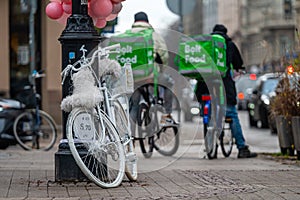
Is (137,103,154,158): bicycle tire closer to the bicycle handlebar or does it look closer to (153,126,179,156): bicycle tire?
(153,126,179,156): bicycle tire

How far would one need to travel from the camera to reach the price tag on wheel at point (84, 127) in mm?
7973

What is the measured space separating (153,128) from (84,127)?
4.46 metres

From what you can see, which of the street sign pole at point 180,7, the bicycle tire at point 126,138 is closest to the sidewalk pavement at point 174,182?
the bicycle tire at point 126,138

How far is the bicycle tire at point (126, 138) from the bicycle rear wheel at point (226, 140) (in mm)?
3980

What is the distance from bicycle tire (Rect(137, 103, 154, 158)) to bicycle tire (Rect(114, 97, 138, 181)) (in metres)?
3.24

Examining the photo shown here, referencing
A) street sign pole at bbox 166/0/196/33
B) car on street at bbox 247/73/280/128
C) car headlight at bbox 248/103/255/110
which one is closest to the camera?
street sign pole at bbox 166/0/196/33

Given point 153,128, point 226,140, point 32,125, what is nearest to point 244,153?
point 226,140

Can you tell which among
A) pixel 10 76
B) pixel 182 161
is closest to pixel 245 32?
pixel 10 76

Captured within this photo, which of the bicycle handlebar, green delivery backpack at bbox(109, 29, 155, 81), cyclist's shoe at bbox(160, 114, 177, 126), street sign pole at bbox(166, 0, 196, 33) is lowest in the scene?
cyclist's shoe at bbox(160, 114, 177, 126)

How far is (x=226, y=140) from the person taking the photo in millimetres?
12773

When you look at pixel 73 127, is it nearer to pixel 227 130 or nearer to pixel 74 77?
pixel 74 77

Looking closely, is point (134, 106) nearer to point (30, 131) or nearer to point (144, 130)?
point (144, 130)

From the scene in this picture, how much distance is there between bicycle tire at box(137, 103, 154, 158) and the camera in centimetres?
1212

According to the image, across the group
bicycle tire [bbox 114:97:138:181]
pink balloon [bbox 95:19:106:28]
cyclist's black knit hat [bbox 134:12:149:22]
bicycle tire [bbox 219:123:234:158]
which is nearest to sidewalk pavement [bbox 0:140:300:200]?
bicycle tire [bbox 114:97:138:181]
